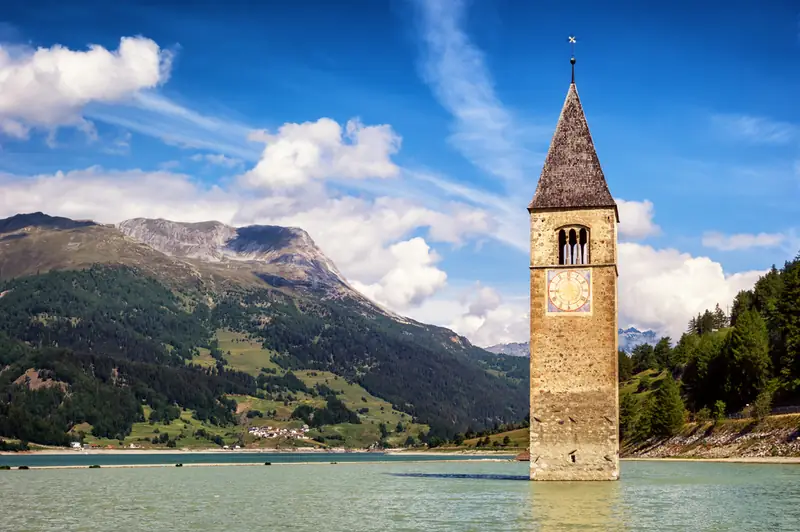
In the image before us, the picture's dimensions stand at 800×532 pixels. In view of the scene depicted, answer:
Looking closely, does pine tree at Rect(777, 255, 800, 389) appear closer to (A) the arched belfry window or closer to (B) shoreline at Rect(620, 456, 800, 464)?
(B) shoreline at Rect(620, 456, 800, 464)

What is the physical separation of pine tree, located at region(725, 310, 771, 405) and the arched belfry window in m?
67.0

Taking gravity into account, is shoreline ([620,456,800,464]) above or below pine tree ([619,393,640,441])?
below

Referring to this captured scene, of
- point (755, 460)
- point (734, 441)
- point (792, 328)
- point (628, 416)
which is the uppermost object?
point (792, 328)

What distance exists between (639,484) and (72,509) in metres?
35.8

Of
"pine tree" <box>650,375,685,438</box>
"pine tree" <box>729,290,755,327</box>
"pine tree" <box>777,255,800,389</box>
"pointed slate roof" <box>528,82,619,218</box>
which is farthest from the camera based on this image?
"pine tree" <box>729,290,755,327</box>

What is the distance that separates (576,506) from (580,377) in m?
17.1

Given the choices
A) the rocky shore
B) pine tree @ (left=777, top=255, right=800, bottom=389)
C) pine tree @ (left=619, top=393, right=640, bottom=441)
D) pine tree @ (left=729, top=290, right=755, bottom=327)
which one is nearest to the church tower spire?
the rocky shore

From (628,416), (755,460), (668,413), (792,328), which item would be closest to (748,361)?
(668,413)

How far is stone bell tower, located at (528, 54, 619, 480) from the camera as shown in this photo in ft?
199

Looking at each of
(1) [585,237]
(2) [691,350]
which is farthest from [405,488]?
(2) [691,350]

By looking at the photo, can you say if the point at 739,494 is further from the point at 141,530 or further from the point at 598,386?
the point at 141,530

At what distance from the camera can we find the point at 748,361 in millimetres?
123750

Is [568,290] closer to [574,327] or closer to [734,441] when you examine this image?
[574,327]

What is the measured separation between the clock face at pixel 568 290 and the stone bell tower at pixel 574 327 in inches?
2.6
